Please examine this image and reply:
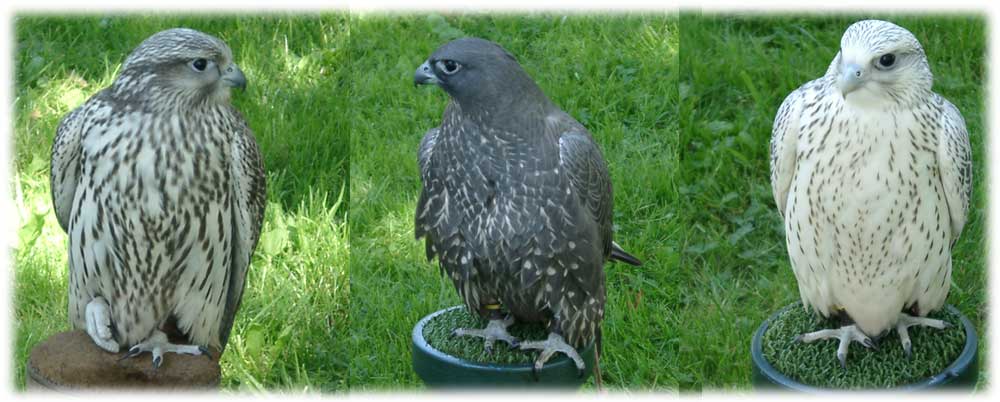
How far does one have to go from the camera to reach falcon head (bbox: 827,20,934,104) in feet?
9.43

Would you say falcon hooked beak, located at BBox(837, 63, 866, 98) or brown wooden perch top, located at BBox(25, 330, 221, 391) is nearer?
falcon hooked beak, located at BBox(837, 63, 866, 98)

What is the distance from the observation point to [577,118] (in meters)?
3.43

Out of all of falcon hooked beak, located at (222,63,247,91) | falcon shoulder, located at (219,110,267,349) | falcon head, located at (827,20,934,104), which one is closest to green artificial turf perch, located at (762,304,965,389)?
falcon head, located at (827,20,934,104)

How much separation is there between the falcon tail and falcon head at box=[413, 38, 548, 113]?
0.56 m

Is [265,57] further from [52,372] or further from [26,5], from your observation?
[52,372]

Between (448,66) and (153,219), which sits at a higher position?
(448,66)

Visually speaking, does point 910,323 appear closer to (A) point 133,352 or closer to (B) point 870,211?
(B) point 870,211

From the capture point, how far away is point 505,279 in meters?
3.13

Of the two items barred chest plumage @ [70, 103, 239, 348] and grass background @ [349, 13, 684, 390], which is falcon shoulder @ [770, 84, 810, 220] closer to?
grass background @ [349, 13, 684, 390]

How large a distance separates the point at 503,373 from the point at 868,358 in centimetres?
100

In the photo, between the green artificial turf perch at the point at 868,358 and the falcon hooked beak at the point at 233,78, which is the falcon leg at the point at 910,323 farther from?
the falcon hooked beak at the point at 233,78

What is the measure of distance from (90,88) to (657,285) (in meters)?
1.79

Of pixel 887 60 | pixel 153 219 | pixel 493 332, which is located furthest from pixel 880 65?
→ pixel 153 219

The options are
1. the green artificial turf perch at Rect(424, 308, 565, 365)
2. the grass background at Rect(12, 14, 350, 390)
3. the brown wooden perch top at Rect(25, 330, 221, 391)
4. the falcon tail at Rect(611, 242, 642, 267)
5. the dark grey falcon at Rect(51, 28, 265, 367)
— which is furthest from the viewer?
the grass background at Rect(12, 14, 350, 390)
